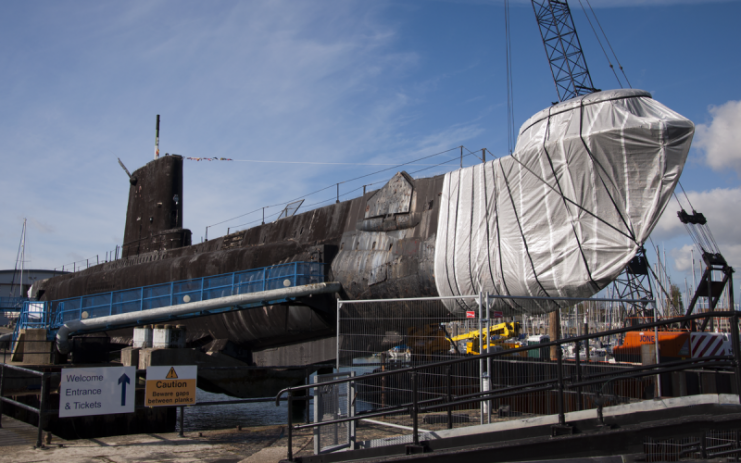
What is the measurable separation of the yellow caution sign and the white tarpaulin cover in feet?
18.2

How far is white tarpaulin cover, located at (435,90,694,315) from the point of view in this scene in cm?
1210

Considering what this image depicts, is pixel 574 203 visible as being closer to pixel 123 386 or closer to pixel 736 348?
pixel 736 348

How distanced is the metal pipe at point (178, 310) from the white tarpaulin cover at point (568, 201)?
403 cm

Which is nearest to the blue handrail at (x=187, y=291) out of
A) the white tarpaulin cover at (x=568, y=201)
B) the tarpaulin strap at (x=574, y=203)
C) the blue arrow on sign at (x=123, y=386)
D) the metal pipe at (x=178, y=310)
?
the metal pipe at (x=178, y=310)

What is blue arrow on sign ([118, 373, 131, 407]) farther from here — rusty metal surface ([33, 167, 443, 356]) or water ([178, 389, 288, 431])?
rusty metal surface ([33, 167, 443, 356])

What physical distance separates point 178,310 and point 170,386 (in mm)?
8419

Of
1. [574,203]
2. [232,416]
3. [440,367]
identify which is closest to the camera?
[440,367]

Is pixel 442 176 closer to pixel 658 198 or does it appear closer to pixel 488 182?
pixel 488 182

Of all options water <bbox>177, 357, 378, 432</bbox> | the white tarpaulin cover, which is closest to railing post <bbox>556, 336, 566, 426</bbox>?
the white tarpaulin cover

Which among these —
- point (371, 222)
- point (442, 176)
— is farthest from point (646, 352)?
point (371, 222)

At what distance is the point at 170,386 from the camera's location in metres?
10.7

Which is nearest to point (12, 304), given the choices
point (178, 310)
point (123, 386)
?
point (178, 310)

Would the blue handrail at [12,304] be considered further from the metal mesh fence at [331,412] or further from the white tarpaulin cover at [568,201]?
the metal mesh fence at [331,412]

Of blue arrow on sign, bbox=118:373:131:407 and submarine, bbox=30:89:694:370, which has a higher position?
submarine, bbox=30:89:694:370
